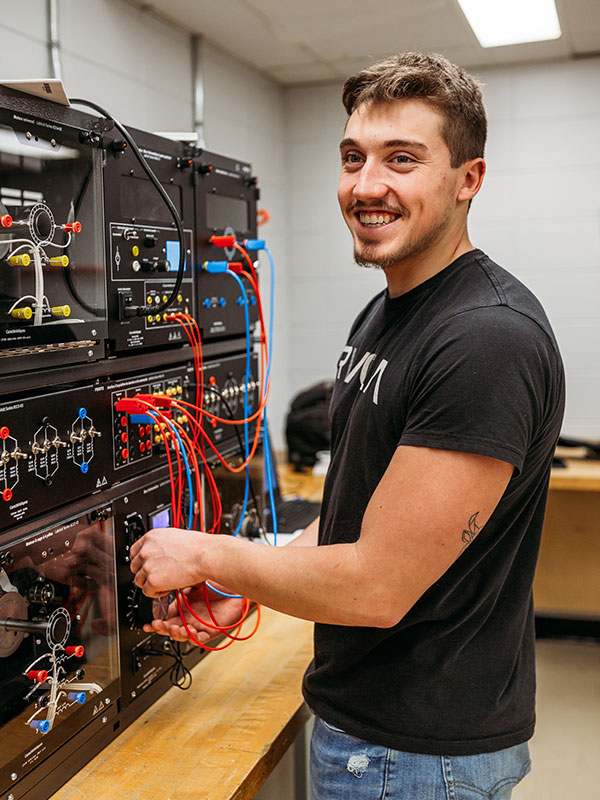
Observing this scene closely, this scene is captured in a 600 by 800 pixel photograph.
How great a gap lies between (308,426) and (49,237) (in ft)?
8.00

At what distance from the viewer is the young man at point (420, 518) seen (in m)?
1.08

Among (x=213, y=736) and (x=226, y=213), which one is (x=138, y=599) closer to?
(x=213, y=736)

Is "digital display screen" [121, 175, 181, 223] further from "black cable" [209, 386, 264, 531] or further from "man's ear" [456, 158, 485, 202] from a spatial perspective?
"man's ear" [456, 158, 485, 202]

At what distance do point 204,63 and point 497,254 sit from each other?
165 centimetres

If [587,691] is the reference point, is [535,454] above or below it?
above

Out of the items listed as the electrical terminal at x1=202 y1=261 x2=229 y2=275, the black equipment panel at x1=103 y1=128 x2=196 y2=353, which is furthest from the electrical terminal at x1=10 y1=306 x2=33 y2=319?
the electrical terminal at x1=202 y1=261 x2=229 y2=275

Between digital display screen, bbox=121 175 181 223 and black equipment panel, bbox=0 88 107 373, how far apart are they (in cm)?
8

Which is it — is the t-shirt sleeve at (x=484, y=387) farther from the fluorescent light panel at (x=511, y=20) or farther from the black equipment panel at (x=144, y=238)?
the fluorescent light panel at (x=511, y=20)

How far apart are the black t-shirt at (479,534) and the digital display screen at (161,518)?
34cm

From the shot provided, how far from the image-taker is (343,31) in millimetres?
3064

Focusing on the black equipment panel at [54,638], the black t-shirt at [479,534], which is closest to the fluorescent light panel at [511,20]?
the black t-shirt at [479,534]

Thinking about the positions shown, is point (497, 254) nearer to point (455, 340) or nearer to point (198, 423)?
point (198, 423)

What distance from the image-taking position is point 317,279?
418 centimetres

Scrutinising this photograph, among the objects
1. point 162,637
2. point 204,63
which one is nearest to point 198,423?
point 162,637
